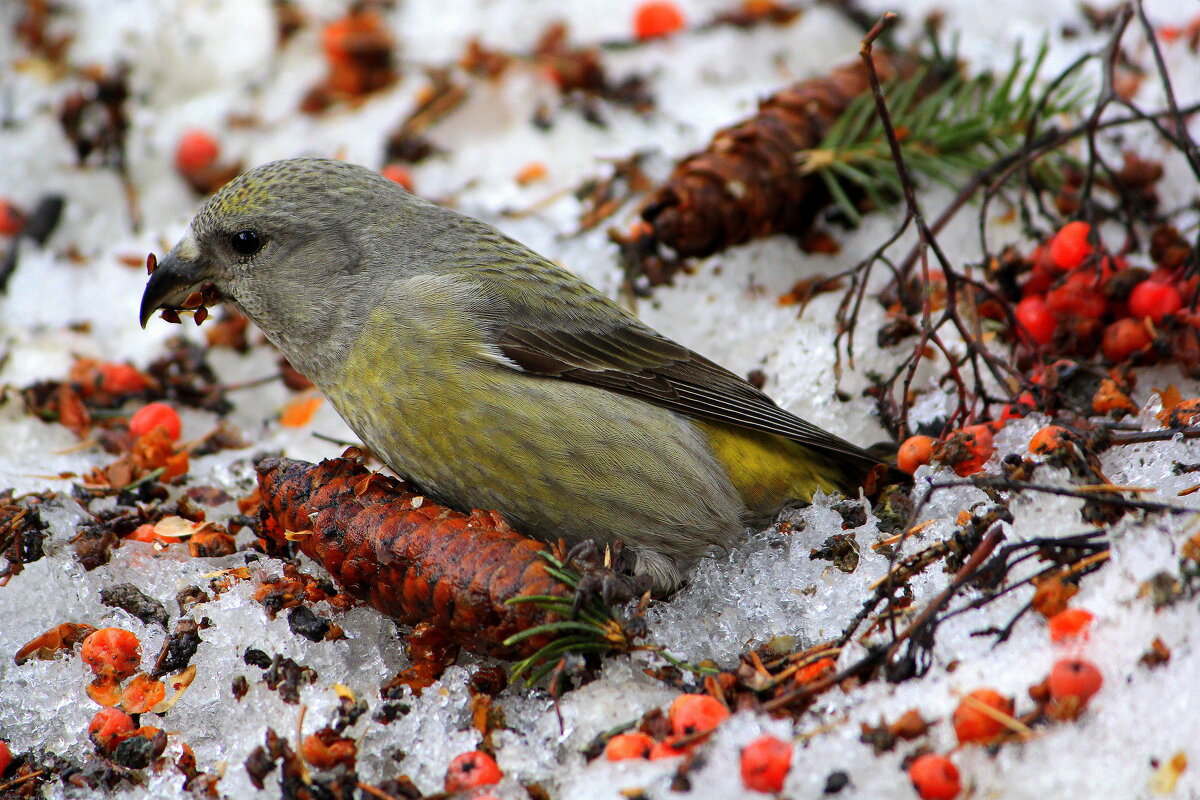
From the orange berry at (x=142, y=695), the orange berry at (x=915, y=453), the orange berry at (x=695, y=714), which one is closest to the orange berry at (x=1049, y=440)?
the orange berry at (x=915, y=453)

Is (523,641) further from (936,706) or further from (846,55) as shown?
(846,55)

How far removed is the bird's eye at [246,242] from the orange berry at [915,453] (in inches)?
86.1

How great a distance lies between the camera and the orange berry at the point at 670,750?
211cm

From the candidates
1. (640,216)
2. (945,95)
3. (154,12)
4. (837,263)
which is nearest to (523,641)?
(640,216)

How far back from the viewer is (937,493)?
280cm

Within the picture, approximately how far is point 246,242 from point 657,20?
2.84 meters

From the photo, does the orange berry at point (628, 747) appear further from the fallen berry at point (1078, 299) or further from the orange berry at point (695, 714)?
the fallen berry at point (1078, 299)

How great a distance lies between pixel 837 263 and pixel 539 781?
2.66m

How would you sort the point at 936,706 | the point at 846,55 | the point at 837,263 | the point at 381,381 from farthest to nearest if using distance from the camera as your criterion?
the point at 846,55 → the point at 837,263 → the point at 381,381 → the point at 936,706

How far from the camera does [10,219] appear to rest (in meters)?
4.79

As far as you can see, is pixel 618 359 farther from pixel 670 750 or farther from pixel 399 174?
pixel 399 174

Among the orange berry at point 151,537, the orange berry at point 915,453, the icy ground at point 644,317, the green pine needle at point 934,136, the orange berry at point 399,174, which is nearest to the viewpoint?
the icy ground at point 644,317

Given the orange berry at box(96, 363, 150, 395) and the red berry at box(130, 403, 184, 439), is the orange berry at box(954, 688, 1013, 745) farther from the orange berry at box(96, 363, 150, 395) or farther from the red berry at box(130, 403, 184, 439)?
the orange berry at box(96, 363, 150, 395)

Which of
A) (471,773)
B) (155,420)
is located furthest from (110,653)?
(155,420)
